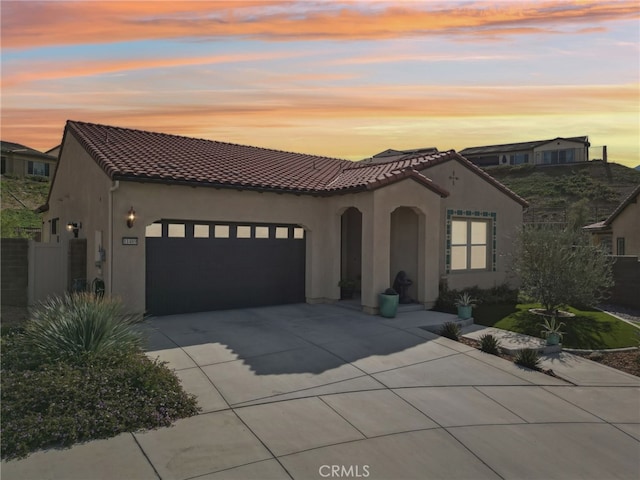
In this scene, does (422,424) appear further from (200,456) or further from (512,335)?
(512,335)

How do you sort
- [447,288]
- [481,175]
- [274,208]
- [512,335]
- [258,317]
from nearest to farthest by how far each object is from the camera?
[512,335] < [258,317] < [274,208] < [447,288] < [481,175]

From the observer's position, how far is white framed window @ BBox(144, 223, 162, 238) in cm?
1261

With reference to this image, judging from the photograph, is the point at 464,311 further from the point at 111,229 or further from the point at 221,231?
the point at 111,229

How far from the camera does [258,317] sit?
12.9 metres

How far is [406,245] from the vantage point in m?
15.5

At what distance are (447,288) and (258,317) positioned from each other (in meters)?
6.56

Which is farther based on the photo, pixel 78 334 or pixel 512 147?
pixel 512 147

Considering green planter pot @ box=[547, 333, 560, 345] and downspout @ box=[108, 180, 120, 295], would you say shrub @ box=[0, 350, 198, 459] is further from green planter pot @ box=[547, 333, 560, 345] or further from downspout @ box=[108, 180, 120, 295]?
green planter pot @ box=[547, 333, 560, 345]

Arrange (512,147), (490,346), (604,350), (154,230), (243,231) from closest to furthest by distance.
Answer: (490,346) → (604,350) → (154,230) → (243,231) → (512,147)

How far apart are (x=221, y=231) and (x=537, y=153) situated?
57990 mm

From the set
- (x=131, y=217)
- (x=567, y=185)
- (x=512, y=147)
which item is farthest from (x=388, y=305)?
(x=512, y=147)

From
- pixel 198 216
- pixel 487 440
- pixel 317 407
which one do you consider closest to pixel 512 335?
pixel 487 440

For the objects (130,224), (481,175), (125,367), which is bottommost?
(125,367)

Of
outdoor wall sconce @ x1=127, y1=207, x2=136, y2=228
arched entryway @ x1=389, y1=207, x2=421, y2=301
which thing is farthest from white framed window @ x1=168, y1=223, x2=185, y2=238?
arched entryway @ x1=389, y1=207, x2=421, y2=301
